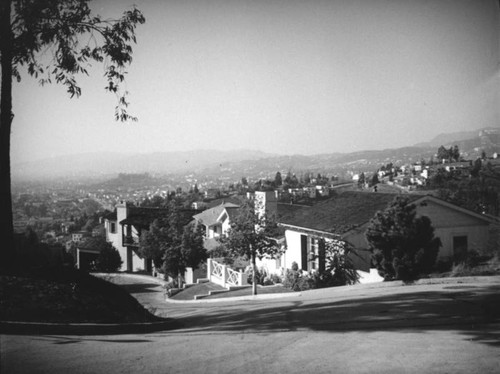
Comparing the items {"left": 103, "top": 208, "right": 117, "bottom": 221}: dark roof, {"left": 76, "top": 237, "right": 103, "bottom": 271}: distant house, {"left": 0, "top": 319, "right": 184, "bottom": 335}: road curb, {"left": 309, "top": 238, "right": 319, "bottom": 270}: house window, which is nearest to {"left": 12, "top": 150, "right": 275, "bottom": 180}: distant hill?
{"left": 0, "top": 319, "right": 184, "bottom": 335}: road curb

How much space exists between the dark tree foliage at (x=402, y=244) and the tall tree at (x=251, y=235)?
18.7 feet

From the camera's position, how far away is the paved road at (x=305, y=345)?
5.91m

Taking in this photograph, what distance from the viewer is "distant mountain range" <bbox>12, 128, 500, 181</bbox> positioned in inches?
902

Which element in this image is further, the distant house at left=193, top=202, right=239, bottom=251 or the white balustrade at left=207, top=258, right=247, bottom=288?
the distant house at left=193, top=202, right=239, bottom=251

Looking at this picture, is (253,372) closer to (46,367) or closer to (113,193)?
(46,367)

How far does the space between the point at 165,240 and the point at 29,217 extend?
18.9m

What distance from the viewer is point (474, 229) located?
2072 centimetres

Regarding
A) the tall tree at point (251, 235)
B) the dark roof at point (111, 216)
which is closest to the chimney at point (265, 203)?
the tall tree at point (251, 235)

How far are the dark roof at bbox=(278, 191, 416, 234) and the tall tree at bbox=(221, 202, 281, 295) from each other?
2.25 m

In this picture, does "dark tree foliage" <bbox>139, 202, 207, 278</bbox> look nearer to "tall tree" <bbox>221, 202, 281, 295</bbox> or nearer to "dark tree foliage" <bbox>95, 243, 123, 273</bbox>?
"dark tree foliage" <bbox>95, 243, 123, 273</bbox>

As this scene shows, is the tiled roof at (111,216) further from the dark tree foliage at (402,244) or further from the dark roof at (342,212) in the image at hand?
the dark tree foliage at (402,244)

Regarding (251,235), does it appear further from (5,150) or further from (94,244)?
(94,244)

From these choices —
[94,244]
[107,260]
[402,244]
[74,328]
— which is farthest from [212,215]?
[74,328]

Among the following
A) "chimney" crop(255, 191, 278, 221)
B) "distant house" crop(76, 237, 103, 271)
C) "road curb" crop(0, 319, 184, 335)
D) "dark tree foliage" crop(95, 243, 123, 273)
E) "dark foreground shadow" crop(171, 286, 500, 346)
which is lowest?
"dark tree foliage" crop(95, 243, 123, 273)
